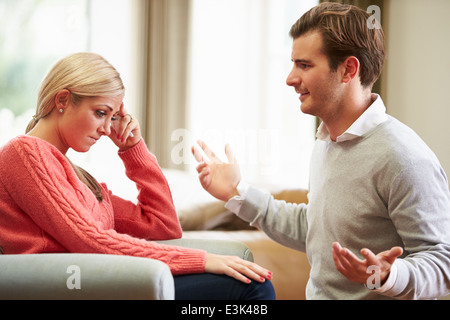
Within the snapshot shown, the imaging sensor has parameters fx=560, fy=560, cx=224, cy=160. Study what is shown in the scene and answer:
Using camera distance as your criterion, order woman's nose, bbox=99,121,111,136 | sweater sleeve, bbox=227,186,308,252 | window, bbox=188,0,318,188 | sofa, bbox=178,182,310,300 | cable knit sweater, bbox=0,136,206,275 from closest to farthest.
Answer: cable knit sweater, bbox=0,136,206,275, woman's nose, bbox=99,121,111,136, sweater sleeve, bbox=227,186,308,252, sofa, bbox=178,182,310,300, window, bbox=188,0,318,188

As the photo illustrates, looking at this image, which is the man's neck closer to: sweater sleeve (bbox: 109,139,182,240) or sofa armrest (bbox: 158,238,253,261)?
sofa armrest (bbox: 158,238,253,261)

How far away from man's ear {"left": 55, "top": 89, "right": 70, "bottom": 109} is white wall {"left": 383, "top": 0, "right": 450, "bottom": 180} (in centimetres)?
183

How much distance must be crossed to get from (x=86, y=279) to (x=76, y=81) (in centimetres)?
48

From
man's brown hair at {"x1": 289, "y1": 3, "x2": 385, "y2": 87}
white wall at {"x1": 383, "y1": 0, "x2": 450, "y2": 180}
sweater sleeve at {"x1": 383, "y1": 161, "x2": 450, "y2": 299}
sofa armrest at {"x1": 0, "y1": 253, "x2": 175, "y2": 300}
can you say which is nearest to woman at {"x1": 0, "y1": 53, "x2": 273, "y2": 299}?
sofa armrest at {"x1": 0, "y1": 253, "x2": 175, "y2": 300}

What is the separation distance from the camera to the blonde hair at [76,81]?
50.6 inches

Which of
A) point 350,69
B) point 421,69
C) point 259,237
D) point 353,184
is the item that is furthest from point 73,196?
point 421,69

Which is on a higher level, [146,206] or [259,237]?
[146,206]

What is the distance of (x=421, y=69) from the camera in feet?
8.89

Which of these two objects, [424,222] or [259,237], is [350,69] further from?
[259,237]

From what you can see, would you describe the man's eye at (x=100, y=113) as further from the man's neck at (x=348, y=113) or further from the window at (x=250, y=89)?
the window at (x=250, y=89)

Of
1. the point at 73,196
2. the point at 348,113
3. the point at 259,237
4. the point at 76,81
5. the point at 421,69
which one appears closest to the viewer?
the point at 73,196

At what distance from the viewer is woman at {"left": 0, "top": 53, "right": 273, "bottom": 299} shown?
3.72ft

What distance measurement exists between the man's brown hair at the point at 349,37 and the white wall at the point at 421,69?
3.80 ft
